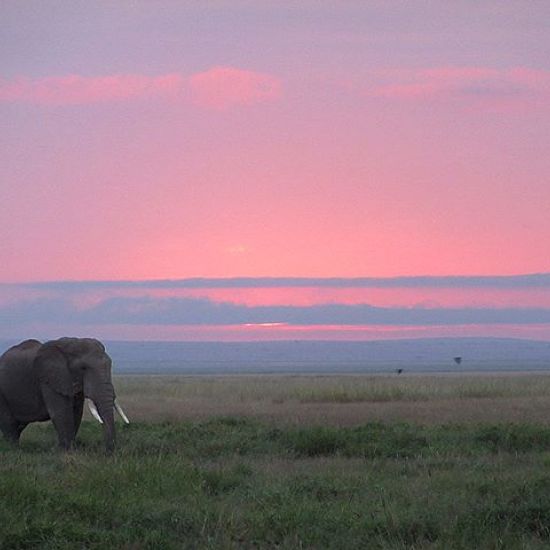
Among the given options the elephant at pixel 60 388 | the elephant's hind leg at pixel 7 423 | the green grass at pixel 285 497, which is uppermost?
the elephant at pixel 60 388

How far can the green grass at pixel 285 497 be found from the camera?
34.0 feet

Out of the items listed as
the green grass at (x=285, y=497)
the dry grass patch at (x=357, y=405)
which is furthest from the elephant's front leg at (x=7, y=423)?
the dry grass patch at (x=357, y=405)

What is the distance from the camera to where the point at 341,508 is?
11.7 m

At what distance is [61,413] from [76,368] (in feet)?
2.46

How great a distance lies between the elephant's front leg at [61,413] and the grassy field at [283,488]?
264mm

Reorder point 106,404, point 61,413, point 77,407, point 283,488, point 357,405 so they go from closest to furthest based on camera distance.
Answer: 1. point 283,488
2. point 106,404
3. point 61,413
4. point 77,407
5. point 357,405

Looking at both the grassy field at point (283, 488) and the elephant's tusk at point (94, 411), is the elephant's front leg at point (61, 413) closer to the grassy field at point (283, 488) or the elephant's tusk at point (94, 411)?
the grassy field at point (283, 488)

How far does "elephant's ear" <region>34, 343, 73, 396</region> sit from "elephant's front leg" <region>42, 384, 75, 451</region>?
0.35 ft

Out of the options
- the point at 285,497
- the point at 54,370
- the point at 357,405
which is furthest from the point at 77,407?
the point at 357,405

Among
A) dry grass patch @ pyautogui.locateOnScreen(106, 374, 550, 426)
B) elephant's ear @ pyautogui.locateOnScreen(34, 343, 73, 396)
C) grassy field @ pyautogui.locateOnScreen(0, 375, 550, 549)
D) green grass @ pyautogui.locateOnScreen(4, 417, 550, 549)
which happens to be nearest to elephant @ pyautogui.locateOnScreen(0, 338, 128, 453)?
elephant's ear @ pyautogui.locateOnScreen(34, 343, 73, 396)

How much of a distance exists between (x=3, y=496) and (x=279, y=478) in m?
3.94

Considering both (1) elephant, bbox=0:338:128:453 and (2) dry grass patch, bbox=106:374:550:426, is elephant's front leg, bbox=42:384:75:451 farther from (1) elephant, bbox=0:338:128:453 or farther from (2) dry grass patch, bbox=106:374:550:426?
(2) dry grass patch, bbox=106:374:550:426

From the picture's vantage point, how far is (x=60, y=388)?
61.9ft

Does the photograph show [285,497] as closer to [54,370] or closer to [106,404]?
[106,404]
